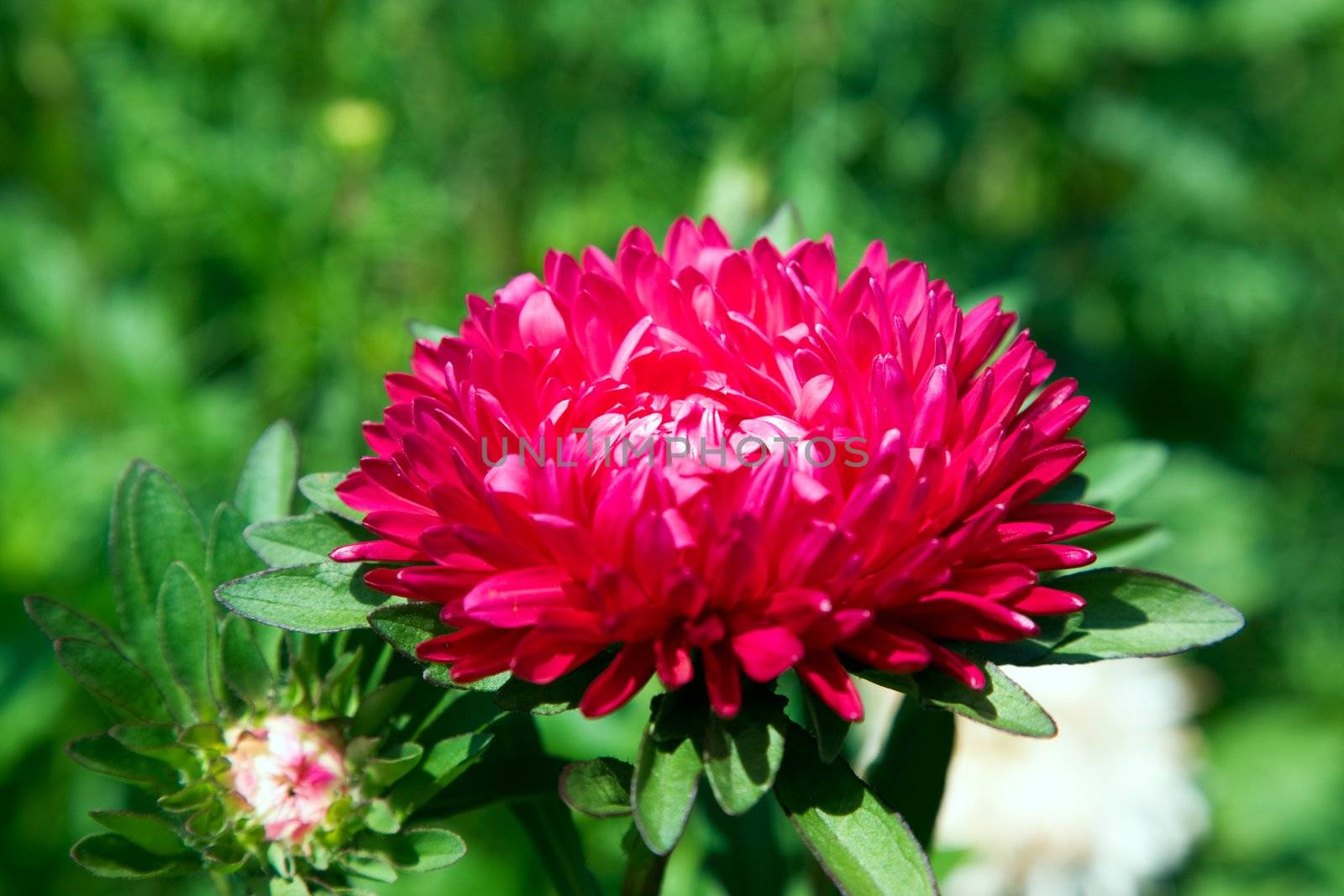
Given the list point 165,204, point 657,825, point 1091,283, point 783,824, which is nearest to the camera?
point 657,825

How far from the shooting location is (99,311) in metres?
2.33

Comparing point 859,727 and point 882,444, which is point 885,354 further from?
point 859,727

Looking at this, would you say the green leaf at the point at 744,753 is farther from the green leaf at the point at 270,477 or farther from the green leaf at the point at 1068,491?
the green leaf at the point at 270,477

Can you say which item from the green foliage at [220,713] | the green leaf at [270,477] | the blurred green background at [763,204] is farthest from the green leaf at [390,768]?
the blurred green background at [763,204]

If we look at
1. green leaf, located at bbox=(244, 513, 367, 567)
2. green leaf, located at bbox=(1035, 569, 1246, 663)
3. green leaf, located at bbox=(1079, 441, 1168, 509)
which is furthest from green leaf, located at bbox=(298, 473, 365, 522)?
green leaf, located at bbox=(1079, 441, 1168, 509)

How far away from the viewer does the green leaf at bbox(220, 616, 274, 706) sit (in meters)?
0.85

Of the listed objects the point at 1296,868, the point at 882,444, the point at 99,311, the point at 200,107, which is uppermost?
the point at 200,107

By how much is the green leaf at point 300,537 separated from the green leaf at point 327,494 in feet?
0.04

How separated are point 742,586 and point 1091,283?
1.97 metres

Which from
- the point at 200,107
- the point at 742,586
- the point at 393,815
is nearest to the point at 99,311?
the point at 200,107

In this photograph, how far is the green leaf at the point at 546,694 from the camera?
736mm

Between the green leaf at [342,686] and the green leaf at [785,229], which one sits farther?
the green leaf at [785,229]

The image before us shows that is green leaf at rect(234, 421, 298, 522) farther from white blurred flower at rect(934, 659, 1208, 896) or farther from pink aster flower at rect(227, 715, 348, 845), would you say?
white blurred flower at rect(934, 659, 1208, 896)

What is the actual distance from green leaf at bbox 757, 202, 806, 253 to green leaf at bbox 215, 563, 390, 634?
45 centimetres
